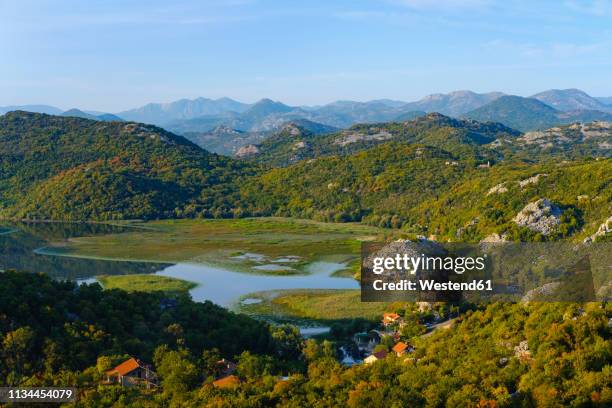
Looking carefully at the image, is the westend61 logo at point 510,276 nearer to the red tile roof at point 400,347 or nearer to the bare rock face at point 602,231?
the red tile roof at point 400,347

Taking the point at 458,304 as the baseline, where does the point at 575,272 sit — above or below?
above

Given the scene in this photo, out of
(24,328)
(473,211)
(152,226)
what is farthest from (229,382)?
(152,226)

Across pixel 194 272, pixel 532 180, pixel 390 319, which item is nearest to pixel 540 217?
pixel 532 180

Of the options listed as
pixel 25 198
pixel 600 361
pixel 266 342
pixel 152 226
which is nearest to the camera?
pixel 600 361

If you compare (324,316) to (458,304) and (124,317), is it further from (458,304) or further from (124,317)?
(124,317)

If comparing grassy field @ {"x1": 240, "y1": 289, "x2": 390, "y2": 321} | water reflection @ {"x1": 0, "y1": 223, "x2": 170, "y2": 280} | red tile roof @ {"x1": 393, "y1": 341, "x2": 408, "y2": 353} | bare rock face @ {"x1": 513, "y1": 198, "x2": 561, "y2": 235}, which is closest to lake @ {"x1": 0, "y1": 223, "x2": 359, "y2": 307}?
water reflection @ {"x1": 0, "y1": 223, "x2": 170, "y2": 280}
